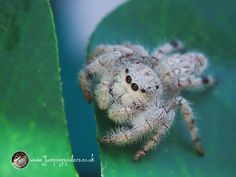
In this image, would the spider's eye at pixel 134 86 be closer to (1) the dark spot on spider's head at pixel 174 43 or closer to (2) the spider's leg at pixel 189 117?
(2) the spider's leg at pixel 189 117

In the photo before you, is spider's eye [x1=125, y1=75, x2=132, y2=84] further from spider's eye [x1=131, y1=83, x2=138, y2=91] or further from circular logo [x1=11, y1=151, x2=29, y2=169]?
circular logo [x1=11, y1=151, x2=29, y2=169]

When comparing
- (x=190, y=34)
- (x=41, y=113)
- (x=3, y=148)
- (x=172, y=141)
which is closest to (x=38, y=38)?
(x=41, y=113)

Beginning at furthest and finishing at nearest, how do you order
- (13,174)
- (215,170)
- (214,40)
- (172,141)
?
(214,40) → (172,141) → (215,170) → (13,174)

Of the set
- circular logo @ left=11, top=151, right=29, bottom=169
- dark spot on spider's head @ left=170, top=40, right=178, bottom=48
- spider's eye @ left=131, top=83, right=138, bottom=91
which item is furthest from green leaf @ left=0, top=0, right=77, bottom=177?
dark spot on spider's head @ left=170, top=40, right=178, bottom=48

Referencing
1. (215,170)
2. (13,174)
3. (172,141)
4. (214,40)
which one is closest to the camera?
(13,174)

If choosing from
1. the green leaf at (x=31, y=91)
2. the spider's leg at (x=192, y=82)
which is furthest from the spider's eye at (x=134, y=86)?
the green leaf at (x=31, y=91)

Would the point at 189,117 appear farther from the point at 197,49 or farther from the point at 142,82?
the point at 197,49

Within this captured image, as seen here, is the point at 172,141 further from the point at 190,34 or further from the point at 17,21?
the point at 17,21
